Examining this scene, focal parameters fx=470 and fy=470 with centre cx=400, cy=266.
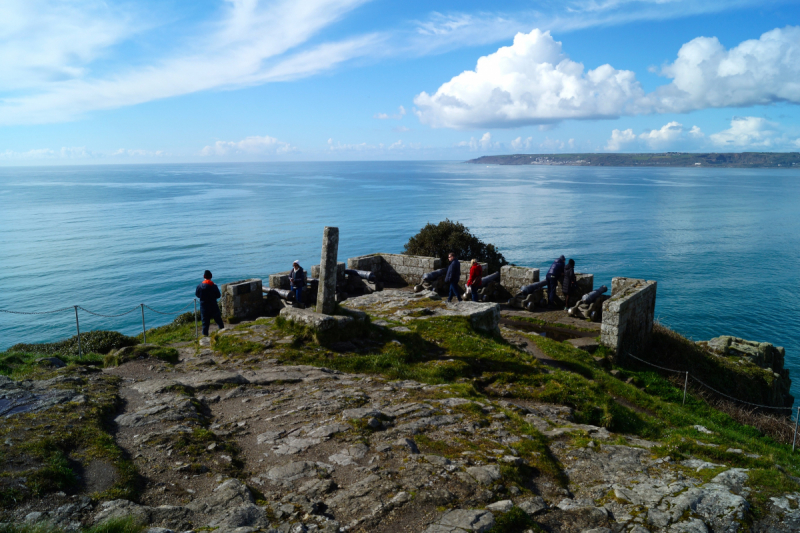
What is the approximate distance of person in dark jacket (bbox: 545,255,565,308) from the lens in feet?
57.1

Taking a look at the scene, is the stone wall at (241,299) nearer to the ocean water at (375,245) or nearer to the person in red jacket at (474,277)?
the person in red jacket at (474,277)

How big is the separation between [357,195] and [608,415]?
119851 millimetres

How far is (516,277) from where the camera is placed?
18.6 meters

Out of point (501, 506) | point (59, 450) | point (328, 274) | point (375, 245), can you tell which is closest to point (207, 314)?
point (328, 274)

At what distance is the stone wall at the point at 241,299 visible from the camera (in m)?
15.3

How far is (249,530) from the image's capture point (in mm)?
4461

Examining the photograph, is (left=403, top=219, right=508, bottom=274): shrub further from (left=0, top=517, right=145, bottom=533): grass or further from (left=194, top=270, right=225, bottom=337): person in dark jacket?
(left=0, top=517, right=145, bottom=533): grass

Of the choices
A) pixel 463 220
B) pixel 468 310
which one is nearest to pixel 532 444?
pixel 468 310

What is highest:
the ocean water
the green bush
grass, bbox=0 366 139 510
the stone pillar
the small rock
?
the stone pillar

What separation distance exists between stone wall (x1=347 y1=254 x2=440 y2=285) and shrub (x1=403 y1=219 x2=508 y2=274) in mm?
9528

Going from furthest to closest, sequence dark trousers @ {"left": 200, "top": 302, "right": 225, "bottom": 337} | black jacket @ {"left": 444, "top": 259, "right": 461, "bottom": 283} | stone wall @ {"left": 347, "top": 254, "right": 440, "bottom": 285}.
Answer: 1. stone wall @ {"left": 347, "top": 254, "right": 440, "bottom": 285}
2. black jacket @ {"left": 444, "top": 259, "right": 461, "bottom": 283}
3. dark trousers @ {"left": 200, "top": 302, "right": 225, "bottom": 337}

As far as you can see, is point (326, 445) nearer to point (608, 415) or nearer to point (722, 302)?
point (608, 415)

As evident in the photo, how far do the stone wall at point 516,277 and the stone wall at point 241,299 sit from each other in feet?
31.0

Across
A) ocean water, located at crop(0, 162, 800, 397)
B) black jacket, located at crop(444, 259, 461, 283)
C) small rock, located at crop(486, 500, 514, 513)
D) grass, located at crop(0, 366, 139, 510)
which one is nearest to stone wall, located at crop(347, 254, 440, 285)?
black jacket, located at crop(444, 259, 461, 283)
